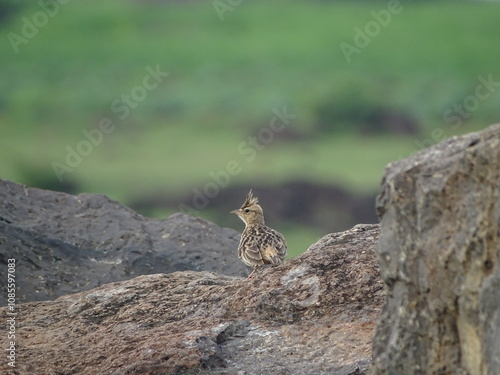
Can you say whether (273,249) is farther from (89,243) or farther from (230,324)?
(230,324)

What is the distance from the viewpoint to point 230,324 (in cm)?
Result: 750

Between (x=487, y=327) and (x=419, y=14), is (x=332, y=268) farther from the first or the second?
(x=419, y=14)

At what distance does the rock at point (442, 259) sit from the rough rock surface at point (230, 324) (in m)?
1.06

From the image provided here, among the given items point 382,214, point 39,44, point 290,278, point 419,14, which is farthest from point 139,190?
point 382,214

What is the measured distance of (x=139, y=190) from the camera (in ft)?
77.9

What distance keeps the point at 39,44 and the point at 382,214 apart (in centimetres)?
2789

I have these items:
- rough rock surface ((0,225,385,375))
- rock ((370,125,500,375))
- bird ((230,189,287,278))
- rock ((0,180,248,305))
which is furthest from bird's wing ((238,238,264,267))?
rock ((370,125,500,375))

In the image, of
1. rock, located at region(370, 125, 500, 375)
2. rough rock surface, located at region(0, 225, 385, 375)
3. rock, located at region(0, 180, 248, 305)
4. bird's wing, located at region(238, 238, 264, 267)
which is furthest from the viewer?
rock, located at region(0, 180, 248, 305)

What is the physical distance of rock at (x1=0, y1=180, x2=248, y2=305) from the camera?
33.9ft

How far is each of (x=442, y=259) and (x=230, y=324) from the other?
232 centimetres

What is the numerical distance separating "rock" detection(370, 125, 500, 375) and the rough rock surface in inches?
41.7

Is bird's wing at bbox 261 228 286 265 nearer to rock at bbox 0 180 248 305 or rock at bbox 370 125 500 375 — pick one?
rock at bbox 0 180 248 305

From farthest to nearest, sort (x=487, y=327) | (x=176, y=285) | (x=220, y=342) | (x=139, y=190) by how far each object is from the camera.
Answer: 1. (x=139, y=190)
2. (x=176, y=285)
3. (x=220, y=342)
4. (x=487, y=327)

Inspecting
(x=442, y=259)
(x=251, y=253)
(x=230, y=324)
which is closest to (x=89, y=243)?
(x=251, y=253)
